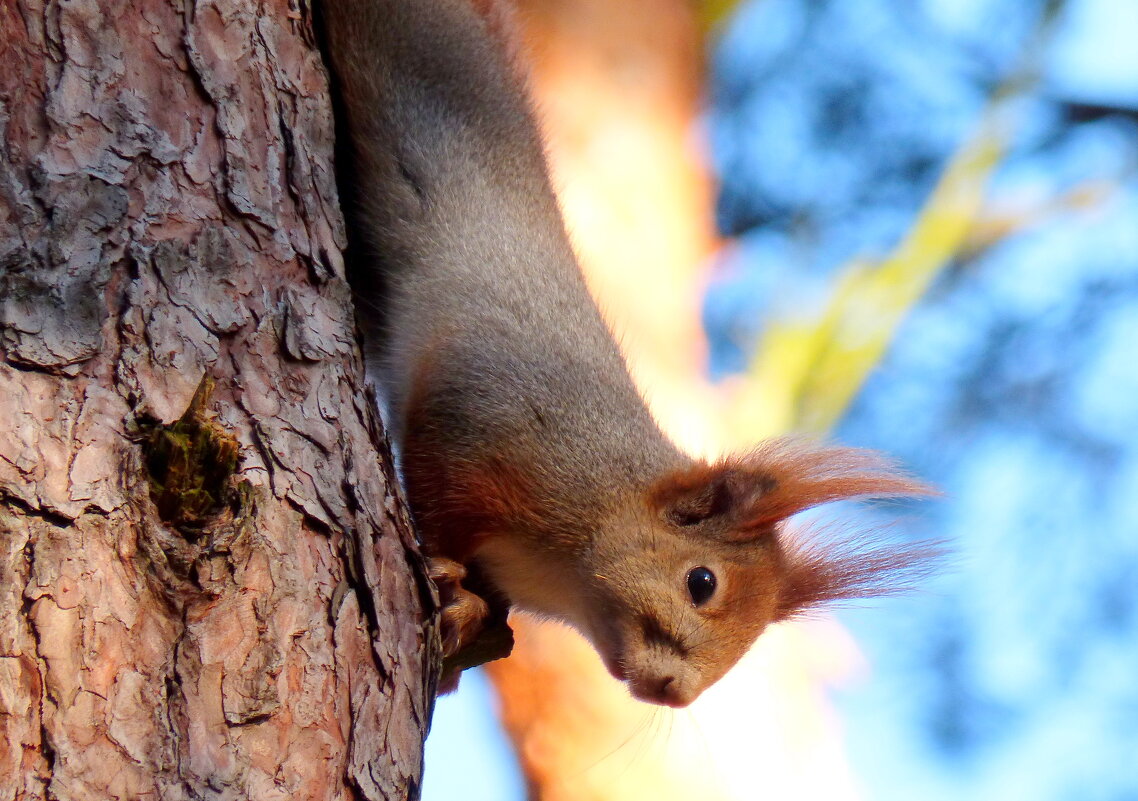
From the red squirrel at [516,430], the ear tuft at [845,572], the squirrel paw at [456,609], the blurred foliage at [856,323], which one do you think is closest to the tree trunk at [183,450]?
the squirrel paw at [456,609]

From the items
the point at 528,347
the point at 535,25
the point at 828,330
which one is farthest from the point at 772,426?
the point at 528,347

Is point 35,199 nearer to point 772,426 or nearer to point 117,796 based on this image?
point 117,796

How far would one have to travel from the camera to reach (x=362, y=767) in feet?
4.86

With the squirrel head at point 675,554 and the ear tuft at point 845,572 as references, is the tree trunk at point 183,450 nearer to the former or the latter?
the squirrel head at point 675,554

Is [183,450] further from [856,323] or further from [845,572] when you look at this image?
[856,323]

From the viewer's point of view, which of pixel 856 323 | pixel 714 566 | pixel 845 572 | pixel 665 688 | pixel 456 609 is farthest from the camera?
pixel 856 323

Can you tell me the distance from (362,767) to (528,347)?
105 centimetres

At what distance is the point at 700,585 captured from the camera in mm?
2346

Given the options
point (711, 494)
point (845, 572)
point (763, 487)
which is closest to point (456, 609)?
point (711, 494)

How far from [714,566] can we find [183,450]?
4.26 feet

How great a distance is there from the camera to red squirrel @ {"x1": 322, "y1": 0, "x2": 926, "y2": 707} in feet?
7.39

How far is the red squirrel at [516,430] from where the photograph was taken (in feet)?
7.39

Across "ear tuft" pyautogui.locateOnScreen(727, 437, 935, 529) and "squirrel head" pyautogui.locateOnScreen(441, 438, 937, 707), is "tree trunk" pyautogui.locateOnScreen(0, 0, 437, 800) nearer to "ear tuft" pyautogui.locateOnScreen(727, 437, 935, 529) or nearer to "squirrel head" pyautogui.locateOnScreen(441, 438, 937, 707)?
"squirrel head" pyautogui.locateOnScreen(441, 438, 937, 707)

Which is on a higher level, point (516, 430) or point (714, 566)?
point (516, 430)
